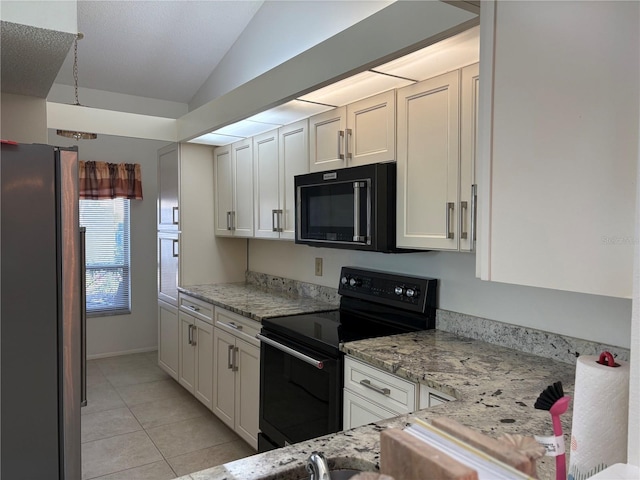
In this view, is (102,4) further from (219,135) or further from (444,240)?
(444,240)

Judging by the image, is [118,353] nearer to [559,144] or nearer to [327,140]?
[327,140]

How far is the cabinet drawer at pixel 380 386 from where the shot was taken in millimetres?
1707

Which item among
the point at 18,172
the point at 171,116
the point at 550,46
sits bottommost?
the point at 18,172

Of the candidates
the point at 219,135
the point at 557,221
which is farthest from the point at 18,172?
the point at 219,135

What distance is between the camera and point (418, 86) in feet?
6.75

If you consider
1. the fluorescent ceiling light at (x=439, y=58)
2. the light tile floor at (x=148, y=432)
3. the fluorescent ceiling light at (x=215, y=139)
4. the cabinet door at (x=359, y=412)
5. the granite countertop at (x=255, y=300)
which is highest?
the fluorescent ceiling light at (x=215, y=139)

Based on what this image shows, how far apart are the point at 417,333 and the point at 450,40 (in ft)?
4.28

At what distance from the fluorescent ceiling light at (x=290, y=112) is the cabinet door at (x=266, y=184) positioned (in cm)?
21

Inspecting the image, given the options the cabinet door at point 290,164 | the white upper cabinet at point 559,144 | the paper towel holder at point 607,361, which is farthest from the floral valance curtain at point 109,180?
the paper towel holder at point 607,361

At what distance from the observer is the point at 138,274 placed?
A: 5004 millimetres

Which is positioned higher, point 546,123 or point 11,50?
point 11,50

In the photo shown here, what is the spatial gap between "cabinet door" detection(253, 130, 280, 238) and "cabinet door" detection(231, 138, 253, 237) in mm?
77

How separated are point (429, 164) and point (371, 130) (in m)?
0.42

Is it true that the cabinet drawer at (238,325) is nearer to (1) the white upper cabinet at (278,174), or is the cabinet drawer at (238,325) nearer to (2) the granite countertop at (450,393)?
(1) the white upper cabinet at (278,174)
